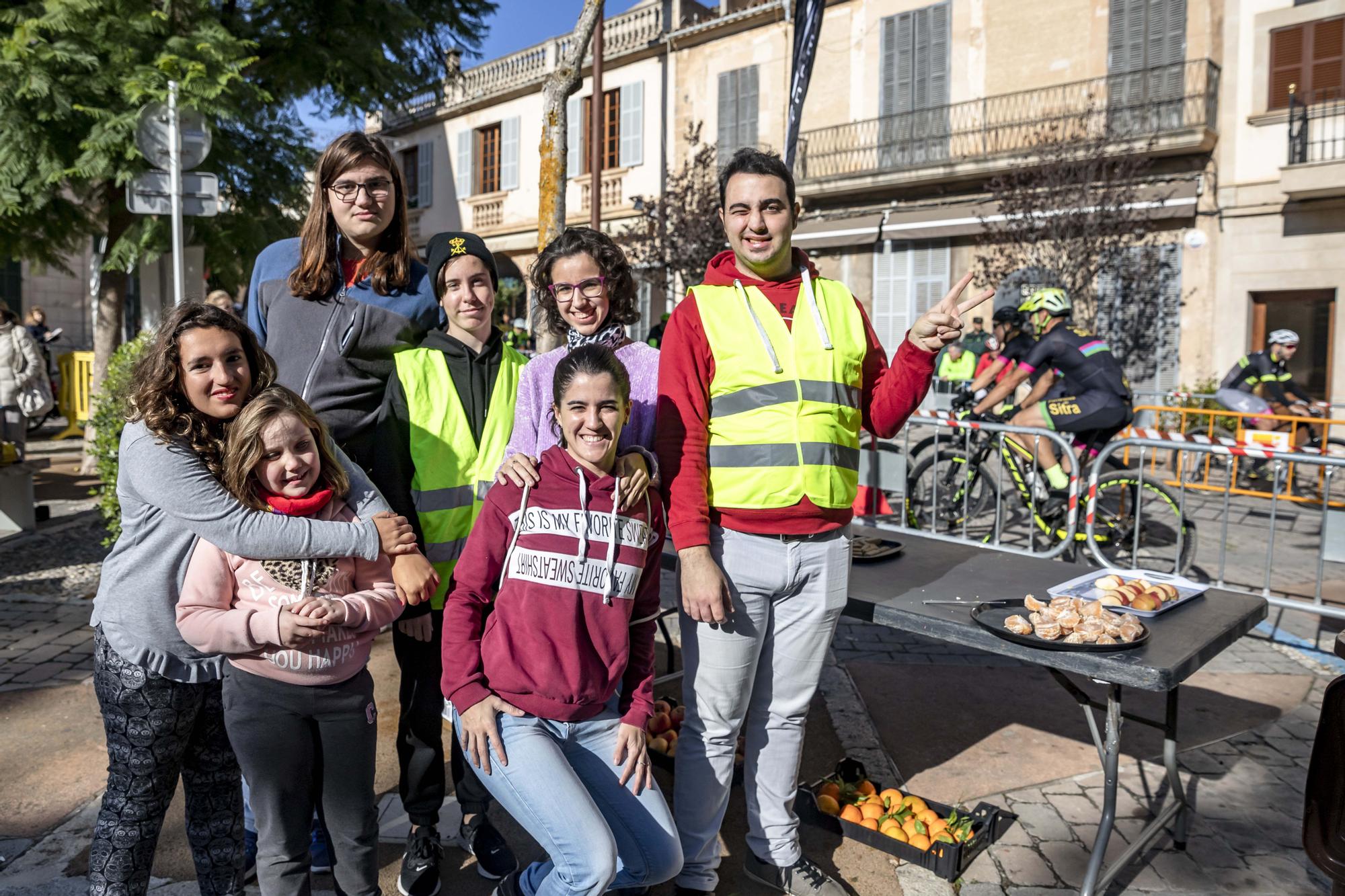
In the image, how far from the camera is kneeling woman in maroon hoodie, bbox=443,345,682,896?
243 cm

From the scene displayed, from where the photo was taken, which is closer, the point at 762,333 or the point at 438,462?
the point at 762,333

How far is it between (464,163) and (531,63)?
3690 mm

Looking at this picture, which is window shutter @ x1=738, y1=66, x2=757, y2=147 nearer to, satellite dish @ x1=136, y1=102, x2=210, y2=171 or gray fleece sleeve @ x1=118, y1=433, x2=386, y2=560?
satellite dish @ x1=136, y1=102, x2=210, y2=171

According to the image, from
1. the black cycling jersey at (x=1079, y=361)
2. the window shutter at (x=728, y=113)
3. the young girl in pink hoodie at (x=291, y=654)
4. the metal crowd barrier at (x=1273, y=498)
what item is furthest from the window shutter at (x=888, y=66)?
the young girl in pink hoodie at (x=291, y=654)

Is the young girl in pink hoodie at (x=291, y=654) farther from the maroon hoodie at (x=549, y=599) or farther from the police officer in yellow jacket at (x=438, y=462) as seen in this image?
the police officer in yellow jacket at (x=438, y=462)

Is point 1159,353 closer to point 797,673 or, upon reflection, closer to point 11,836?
point 797,673

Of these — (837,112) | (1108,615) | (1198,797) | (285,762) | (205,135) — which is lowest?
(1198,797)

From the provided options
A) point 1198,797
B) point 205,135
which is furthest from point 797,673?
point 205,135

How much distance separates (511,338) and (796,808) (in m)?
13.8

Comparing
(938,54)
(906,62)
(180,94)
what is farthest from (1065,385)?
(906,62)

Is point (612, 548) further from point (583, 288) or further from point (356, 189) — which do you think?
point (356, 189)

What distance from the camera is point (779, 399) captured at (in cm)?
276

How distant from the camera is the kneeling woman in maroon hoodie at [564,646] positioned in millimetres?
2426

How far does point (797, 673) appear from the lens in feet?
9.42
